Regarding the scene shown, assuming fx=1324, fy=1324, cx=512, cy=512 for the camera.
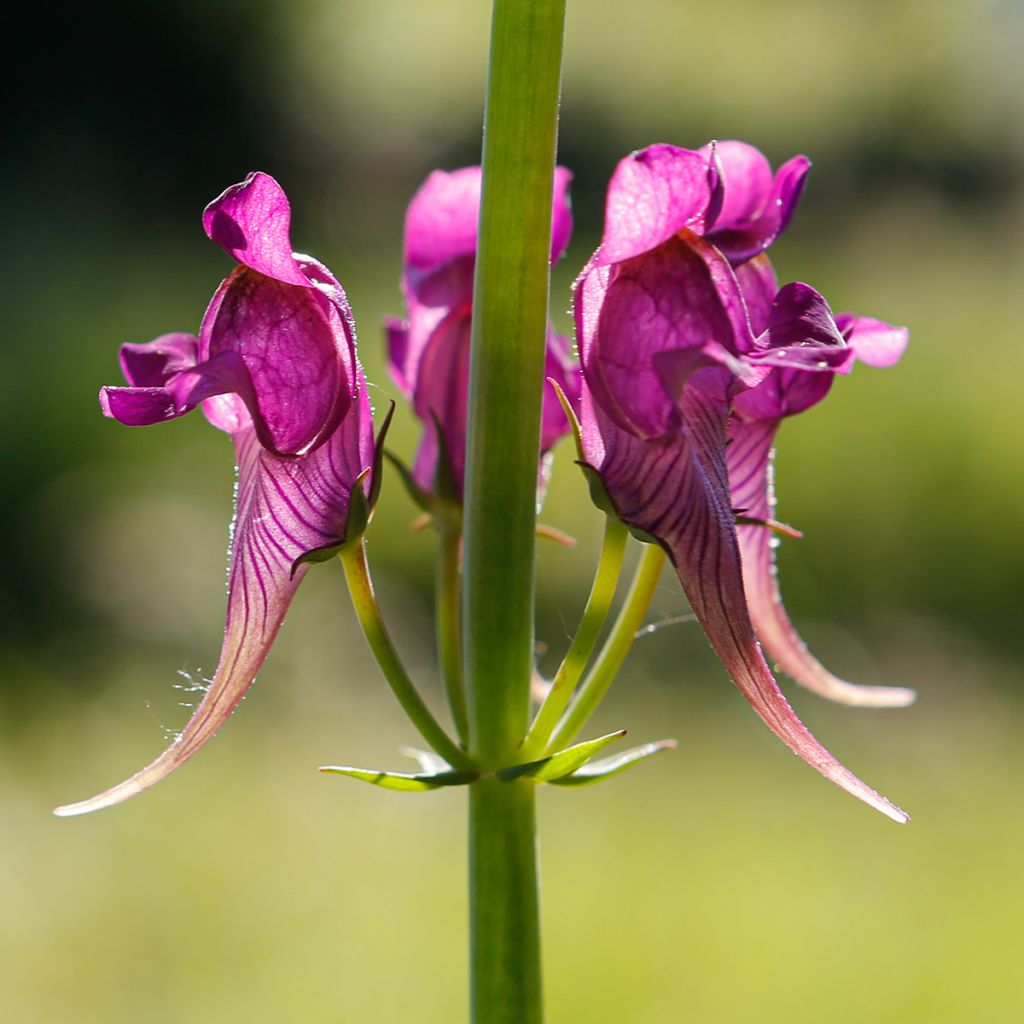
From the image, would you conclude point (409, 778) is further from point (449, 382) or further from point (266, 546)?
point (449, 382)

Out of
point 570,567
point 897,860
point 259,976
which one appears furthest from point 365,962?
point 570,567

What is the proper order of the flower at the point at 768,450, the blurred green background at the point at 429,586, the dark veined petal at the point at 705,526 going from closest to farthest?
the dark veined petal at the point at 705,526 → the flower at the point at 768,450 → the blurred green background at the point at 429,586

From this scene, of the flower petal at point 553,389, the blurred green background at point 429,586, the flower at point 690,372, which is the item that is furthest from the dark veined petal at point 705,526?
the blurred green background at point 429,586

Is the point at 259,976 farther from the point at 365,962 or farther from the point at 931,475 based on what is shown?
the point at 931,475

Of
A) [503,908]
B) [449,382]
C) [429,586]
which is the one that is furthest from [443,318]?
[429,586]

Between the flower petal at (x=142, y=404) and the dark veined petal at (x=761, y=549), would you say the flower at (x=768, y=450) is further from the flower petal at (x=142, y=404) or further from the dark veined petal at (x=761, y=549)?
the flower petal at (x=142, y=404)

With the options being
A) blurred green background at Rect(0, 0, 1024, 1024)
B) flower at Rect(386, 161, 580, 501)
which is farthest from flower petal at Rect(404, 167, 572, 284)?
blurred green background at Rect(0, 0, 1024, 1024)

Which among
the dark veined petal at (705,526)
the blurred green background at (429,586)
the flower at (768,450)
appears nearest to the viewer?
the dark veined petal at (705,526)

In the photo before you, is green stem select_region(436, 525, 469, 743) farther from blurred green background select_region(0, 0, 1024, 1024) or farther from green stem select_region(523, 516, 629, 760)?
blurred green background select_region(0, 0, 1024, 1024)
